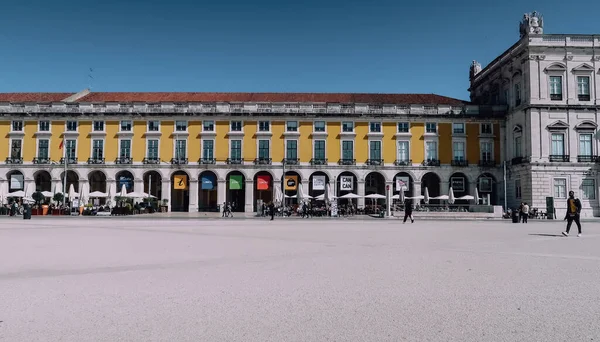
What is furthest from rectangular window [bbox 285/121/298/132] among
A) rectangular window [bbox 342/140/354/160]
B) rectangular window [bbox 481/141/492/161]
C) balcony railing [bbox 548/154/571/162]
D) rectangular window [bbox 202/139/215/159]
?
balcony railing [bbox 548/154/571/162]

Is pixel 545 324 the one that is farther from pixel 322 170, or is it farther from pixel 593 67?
pixel 593 67

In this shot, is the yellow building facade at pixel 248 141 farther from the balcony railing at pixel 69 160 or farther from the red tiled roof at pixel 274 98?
the red tiled roof at pixel 274 98

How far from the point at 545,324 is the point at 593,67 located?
4874cm

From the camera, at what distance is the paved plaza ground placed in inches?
185

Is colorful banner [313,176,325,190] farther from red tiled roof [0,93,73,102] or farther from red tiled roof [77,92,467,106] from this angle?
red tiled roof [0,93,73,102]

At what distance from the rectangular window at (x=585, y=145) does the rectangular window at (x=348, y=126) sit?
2242 cm

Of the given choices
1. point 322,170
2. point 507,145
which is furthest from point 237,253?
point 507,145

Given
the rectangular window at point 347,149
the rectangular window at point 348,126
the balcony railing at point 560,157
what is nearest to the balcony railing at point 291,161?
the rectangular window at point 347,149

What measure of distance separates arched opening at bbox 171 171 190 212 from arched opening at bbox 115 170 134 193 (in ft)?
14.5

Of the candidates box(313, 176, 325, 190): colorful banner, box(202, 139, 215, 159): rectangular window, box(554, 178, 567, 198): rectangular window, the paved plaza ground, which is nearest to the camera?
the paved plaza ground

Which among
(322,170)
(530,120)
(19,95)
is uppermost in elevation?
(19,95)

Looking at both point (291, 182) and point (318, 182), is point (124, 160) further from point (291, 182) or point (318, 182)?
point (318, 182)

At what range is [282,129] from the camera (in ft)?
165

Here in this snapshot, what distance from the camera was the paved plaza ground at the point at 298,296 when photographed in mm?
4691
